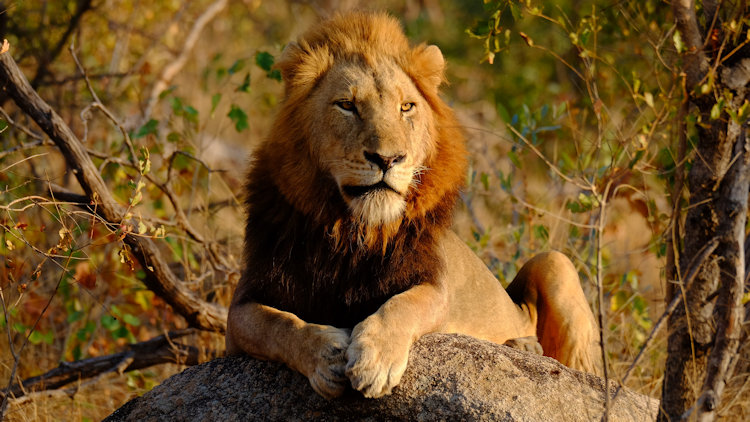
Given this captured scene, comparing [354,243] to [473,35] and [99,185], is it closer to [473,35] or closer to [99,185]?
[473,35]

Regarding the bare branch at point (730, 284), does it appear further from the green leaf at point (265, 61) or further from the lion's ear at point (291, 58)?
the green leaf at point (265, 61)

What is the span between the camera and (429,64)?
13.9 feet

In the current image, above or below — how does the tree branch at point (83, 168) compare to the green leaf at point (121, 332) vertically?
above

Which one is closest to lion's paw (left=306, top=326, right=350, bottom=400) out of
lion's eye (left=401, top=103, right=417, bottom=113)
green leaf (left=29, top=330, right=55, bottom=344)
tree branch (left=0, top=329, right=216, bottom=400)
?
lion's eye (left=401, top=103, right=417, bottom=113)

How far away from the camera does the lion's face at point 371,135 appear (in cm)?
364

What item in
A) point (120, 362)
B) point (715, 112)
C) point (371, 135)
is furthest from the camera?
point (120, 362)

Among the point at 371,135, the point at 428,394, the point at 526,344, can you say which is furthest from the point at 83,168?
the point at 526,344

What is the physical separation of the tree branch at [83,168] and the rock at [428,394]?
3.14 feet

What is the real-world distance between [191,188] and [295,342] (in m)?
3.82

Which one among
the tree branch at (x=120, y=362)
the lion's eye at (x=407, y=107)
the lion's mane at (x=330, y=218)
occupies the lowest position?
the tree branch at (x=120, y=362)

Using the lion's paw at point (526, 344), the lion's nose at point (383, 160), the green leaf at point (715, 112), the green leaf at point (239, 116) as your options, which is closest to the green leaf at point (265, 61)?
the green leaf at point (239, 116)

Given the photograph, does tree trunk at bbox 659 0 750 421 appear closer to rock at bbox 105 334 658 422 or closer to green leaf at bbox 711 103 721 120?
green leaf at bbox 711 103 721 120

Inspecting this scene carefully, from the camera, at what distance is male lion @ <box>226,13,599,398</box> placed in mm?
3611

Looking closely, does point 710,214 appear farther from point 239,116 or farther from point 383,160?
point 239,116
